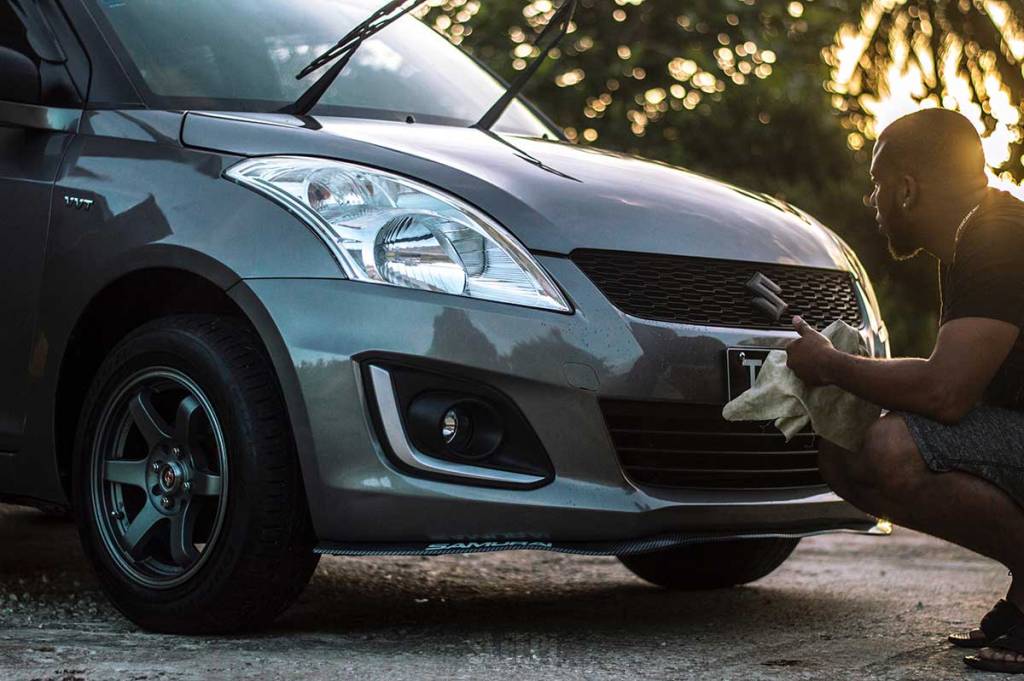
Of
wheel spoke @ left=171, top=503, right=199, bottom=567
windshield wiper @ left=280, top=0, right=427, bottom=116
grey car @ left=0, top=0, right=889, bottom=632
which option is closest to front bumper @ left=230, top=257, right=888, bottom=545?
grey car @ left=0, top=0, right=889, bottom=632

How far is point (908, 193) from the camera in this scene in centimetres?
378

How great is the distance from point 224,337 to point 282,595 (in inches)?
23.5

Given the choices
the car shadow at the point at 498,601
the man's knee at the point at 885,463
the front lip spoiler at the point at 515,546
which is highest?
the man's knee at the point at 885,463

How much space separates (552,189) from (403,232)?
440 mm

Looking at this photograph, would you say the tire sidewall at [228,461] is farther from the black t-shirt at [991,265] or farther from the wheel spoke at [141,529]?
the black t-shirt at [991,265]

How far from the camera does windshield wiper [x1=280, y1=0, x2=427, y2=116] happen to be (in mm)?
4375

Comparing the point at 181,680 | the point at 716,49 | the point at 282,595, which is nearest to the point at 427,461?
the point at 282,595

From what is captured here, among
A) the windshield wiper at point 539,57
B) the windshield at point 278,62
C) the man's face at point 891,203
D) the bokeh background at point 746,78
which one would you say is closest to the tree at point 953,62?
the bokeh background at point 746,78

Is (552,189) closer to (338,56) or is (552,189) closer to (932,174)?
(932,174)

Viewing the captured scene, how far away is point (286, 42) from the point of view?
4676 mm

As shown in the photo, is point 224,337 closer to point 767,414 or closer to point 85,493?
point 85,493

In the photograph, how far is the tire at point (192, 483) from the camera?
362 centimetres

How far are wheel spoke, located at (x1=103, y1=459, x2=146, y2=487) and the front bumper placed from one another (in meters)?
0.51

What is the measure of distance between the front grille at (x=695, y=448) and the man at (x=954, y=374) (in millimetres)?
207
